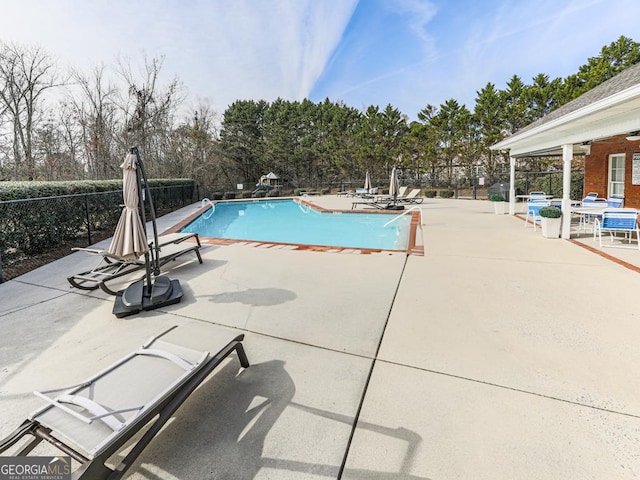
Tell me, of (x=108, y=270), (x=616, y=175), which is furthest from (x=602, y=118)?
(x=108, y=270)

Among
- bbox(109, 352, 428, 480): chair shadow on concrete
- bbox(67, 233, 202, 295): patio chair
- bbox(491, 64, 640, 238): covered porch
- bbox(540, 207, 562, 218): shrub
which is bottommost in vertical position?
bbox(109, 352, 428, 480): chair shadow on concrete

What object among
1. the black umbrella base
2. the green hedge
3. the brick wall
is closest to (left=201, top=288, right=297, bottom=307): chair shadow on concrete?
the black umbrella base

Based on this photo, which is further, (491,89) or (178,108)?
(178,108)

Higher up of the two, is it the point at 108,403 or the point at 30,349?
the point at 108,403

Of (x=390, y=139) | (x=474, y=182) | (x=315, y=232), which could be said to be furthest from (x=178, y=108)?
(x=474, y=182)

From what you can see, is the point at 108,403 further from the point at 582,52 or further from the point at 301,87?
the point at 301,87

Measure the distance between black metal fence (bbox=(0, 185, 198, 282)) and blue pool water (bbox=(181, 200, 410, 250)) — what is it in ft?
9.21

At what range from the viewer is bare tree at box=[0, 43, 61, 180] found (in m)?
17.1

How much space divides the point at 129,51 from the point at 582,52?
94.5 feet

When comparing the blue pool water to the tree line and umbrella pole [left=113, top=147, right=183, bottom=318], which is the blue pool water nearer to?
umbrella pole [left=113, top=147, right=183, bottom=318]

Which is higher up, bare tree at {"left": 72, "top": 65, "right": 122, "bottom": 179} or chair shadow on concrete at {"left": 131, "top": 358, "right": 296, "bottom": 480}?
bare tree at {"left": 72, "top": 65, "right": 122, "bottom": 179}

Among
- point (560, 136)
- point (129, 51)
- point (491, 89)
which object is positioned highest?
point (129, 51)

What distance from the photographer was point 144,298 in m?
4.01

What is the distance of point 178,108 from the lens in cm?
2470
